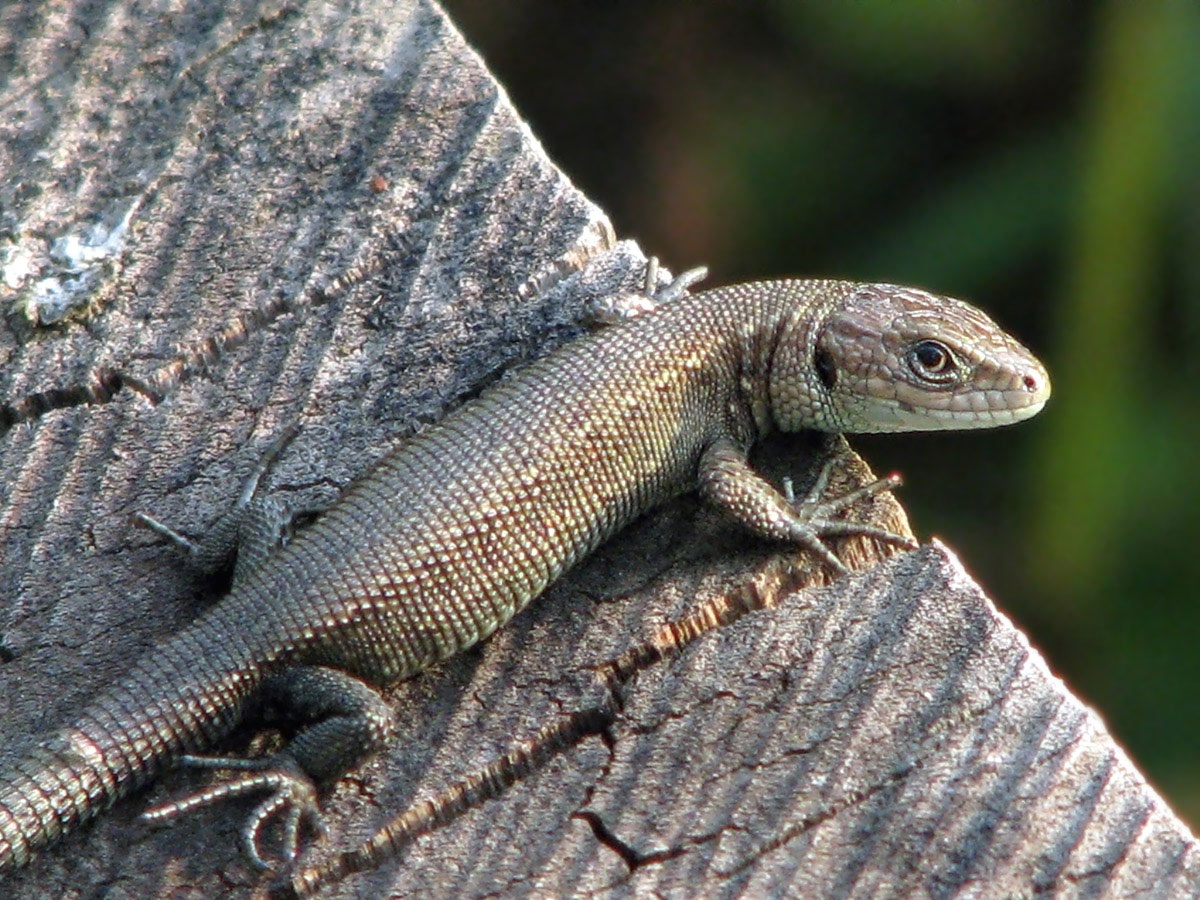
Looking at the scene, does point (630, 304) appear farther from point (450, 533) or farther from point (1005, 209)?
point (1005, 209)

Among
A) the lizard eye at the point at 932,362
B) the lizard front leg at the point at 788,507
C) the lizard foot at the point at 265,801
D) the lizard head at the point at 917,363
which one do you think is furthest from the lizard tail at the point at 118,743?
the lizard eye at the point at 932,362

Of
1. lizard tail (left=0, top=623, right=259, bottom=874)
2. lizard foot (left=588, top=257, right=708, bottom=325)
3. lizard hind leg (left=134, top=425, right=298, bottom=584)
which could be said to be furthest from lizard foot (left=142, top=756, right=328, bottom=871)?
lizard foot (left=588, top=257, right=708, bottom=325)

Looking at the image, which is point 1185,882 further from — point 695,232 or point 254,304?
point 695,232

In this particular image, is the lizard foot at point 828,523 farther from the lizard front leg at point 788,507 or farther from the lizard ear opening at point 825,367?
the lizard ear opening at point 825,367

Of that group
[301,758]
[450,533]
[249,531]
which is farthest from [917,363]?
[301,758]

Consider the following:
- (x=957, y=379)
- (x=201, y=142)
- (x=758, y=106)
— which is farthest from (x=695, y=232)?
(x=201, y=142)

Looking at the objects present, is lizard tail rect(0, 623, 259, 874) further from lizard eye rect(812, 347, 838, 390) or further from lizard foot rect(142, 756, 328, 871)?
lizard eye rect(812, 347, 838, 390)

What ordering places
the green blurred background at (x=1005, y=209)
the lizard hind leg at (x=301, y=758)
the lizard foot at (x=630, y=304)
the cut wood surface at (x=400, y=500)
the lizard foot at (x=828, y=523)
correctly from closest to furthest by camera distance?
the cut wood surface at (x=400, y=500) → the lizard hind leg at (x=301, y=758) → the lizard foot at (x=828, y=523) → the lizard foot at (x=630, y=304) → the green blurred background at (x=1005, y=209)
